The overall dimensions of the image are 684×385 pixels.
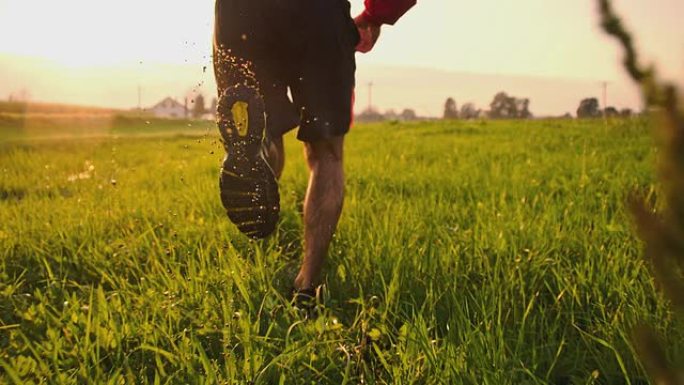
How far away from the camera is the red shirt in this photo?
2.79m

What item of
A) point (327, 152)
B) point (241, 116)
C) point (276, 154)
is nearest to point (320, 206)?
point (327, 152)

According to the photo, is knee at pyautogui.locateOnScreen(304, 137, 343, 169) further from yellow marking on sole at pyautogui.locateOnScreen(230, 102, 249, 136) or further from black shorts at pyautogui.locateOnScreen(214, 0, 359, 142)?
yellow marking on sole at pyautogui.locateOnScreen(230, 102, 249, 136)

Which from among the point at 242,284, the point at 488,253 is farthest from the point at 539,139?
the point at 242,284

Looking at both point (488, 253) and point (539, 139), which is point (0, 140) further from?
point (488, 253)

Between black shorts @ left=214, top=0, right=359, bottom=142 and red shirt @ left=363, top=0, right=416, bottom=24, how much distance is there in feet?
0.59

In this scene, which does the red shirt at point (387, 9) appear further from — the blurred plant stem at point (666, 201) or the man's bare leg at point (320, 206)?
the blurred plant stem at point (666, 201)

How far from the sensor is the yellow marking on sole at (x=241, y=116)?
96.4 inches

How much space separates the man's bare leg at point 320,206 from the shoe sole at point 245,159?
0.16 meters

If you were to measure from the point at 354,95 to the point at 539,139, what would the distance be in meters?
7.54

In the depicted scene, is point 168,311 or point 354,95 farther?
point 354,95


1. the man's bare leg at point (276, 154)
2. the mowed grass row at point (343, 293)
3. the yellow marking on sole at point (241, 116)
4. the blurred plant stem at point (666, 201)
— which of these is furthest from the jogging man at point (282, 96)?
the blurred plant stem at point (666, 201)

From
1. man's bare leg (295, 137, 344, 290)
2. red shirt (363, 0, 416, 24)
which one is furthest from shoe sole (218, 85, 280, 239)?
red shirt (363, 0, 416, 24)

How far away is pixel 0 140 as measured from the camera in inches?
365

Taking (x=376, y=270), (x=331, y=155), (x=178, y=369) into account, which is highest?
(x=331, y=155)
